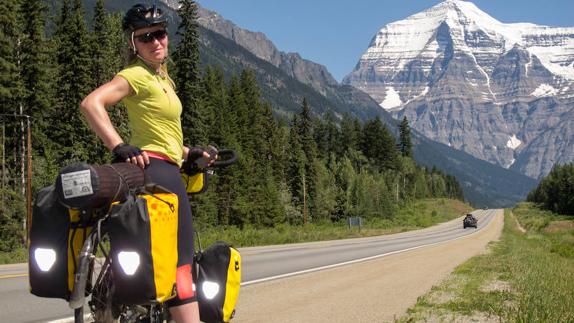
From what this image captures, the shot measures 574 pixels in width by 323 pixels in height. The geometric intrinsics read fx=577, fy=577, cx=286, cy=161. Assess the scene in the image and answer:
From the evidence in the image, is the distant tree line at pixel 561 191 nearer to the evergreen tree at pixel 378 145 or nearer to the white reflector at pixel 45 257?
the evergreen tree at pixel 378 145

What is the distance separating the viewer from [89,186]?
2.71 m

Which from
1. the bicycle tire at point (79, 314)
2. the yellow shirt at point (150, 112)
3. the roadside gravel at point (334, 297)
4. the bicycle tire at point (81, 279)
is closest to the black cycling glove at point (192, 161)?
the yellow shirt at point (150, 112)

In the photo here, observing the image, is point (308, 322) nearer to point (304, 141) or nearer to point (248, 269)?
→ point (248, 269)

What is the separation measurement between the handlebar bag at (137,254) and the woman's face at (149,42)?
0.95 m

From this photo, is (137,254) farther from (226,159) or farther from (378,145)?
(378,145)

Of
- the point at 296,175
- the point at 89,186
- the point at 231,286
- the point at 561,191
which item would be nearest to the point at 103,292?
the point at 89,186

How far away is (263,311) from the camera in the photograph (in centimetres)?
702

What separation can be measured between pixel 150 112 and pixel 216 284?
1101 millimetres

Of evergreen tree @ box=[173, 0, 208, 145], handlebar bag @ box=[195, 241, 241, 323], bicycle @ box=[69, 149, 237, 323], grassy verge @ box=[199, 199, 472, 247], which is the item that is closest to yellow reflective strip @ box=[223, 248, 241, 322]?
handlebar bag @ box=[195, 241, 241, 323]

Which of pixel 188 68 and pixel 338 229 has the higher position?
pixel 188 68

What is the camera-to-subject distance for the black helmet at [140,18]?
331 cm

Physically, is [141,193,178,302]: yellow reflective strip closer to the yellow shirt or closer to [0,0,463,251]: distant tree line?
the yellow shirt

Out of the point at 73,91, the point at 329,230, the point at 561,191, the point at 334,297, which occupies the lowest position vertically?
the point at 561,191

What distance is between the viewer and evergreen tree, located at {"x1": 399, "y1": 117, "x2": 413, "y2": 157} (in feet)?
407
